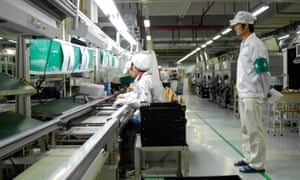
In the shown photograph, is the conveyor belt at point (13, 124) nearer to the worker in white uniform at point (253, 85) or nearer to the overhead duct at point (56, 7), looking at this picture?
the overhead duct at point (56, 7)

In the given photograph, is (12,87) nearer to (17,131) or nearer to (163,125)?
(17,131)

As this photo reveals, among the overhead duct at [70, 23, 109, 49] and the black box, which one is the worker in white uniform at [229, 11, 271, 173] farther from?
the overhead duct at [70, 23, 109, 49]

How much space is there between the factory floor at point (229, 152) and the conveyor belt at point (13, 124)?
2099 mm

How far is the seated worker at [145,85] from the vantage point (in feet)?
11.0

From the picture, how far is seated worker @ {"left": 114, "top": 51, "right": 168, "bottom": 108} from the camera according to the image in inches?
132

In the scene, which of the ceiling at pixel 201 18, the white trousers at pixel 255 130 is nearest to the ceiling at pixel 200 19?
the ceiling at pixel 201 18

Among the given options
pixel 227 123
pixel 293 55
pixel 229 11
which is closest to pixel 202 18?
pixel 229 11

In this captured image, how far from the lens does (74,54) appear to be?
11.6 ft

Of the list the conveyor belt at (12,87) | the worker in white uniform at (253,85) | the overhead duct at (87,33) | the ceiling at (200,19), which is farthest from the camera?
the ceiling at (200,19)

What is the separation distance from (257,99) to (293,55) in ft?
15.2

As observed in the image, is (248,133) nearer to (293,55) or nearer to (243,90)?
(243,90)

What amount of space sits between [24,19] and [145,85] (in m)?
2.12

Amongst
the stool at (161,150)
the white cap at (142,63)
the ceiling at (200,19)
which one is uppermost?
the ceiling at (200,19)

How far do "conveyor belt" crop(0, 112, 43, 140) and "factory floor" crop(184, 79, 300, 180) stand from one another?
210 centimetres
